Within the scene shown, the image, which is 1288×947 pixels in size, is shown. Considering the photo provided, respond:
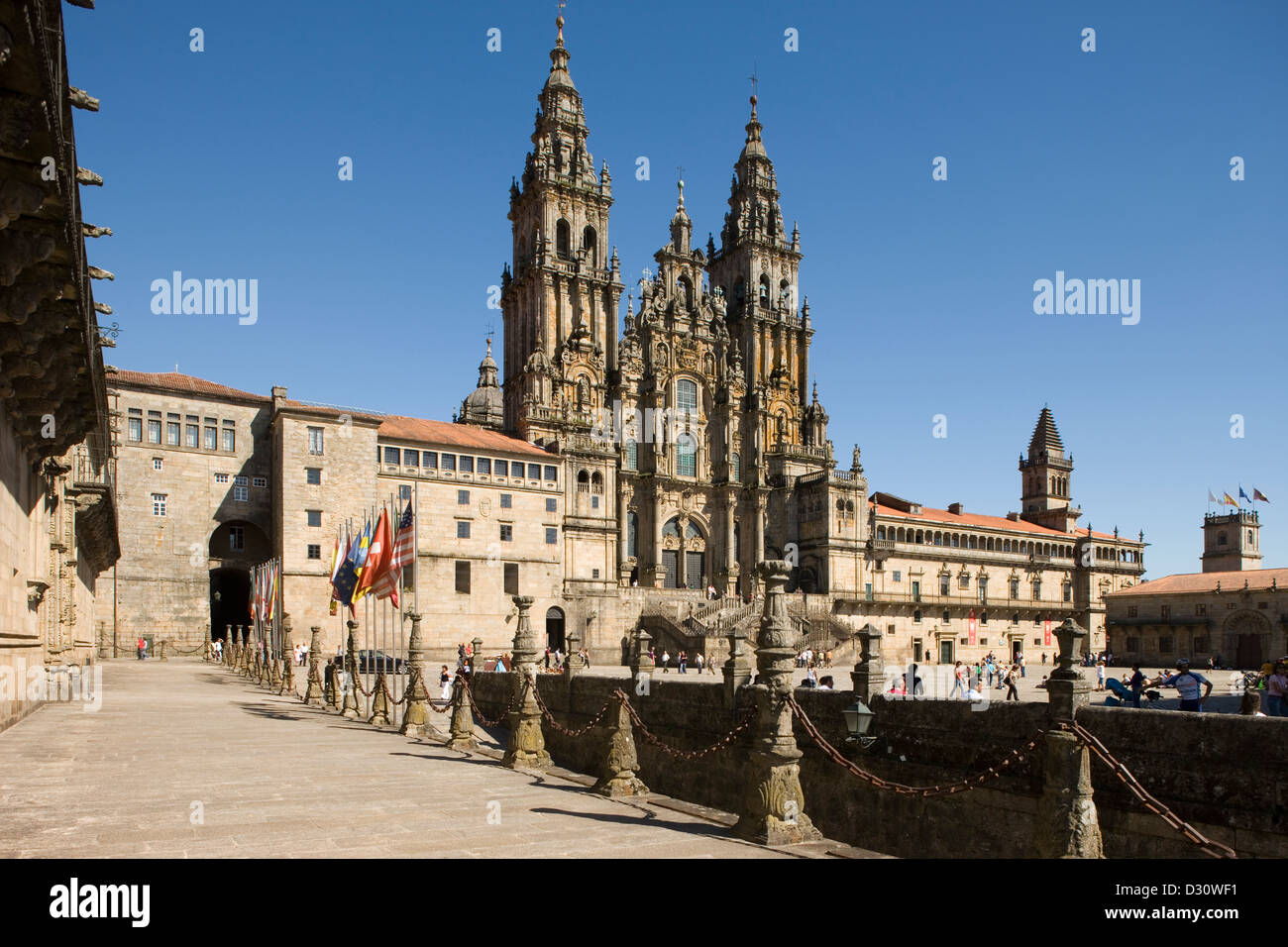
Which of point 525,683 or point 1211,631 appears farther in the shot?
point 1211,631

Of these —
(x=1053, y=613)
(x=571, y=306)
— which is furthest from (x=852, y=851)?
(x=1053, y=613)

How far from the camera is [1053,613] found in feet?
264

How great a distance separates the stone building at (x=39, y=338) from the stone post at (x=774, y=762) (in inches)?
301

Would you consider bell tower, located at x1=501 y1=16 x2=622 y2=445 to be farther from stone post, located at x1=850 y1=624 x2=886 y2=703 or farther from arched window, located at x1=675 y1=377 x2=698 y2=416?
stone post, located at x1=850 y1=624 x2=886 y2=703

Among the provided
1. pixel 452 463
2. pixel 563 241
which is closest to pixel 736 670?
pixel 452 463

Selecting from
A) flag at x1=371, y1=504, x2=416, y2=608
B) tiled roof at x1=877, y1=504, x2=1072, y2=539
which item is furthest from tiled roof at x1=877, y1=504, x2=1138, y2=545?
flag at x1=371, y1=504, x2=416, y2=608

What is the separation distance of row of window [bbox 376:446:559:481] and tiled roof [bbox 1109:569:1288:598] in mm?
50919

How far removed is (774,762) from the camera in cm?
880

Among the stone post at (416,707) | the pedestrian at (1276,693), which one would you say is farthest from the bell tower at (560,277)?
the pedestrian at (1276,693)

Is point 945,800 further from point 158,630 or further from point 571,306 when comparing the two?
point 571,306

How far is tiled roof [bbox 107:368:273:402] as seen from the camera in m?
47.4

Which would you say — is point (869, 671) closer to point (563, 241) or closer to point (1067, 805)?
point (1067, 805)

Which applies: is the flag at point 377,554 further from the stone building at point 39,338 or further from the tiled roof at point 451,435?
the tiled roof at point 451,435
